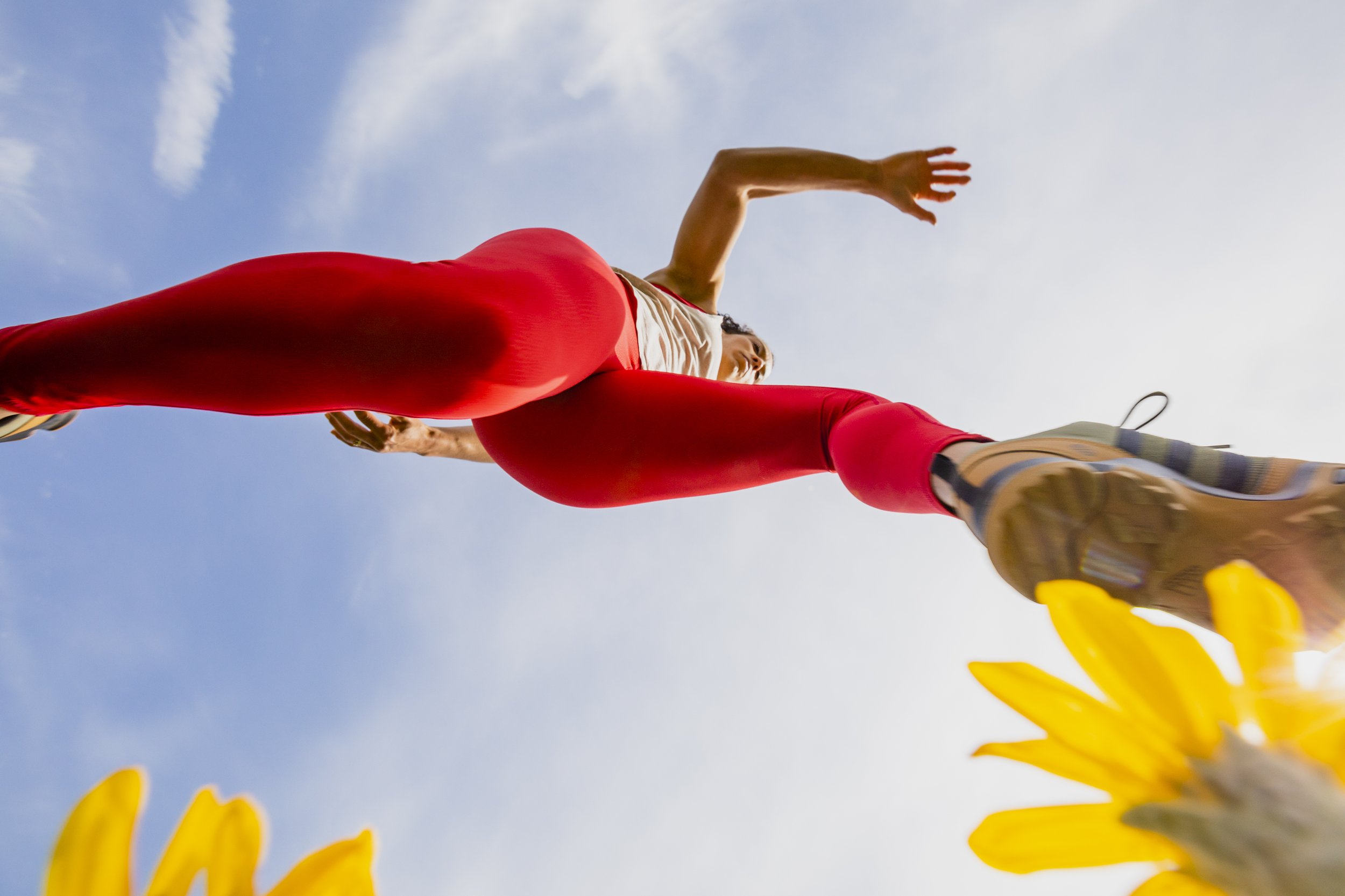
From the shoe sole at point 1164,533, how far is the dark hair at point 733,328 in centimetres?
136

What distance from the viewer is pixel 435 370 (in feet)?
2.42

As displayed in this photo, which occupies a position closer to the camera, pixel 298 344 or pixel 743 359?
pixel 298 344

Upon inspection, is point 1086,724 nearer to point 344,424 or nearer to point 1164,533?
point 1164,533

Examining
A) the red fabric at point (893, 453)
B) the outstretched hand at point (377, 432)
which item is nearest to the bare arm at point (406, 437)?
the outstretched hand at point (377, 432)

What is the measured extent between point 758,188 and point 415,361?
46.6 inches

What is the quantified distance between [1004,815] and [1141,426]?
2.29 feet

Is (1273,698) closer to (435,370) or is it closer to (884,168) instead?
(435,370)

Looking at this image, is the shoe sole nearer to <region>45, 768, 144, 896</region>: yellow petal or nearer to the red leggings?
the red leggings

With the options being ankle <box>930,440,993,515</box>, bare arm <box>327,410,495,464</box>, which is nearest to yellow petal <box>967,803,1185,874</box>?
ankle <box>930,440,993,515</box>

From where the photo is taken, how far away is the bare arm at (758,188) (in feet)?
4.98

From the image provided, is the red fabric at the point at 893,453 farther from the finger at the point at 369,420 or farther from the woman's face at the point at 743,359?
the finger at the point at 369,420

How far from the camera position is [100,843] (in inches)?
9.2

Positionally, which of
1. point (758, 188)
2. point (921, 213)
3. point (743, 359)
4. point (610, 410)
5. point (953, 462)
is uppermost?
point (758, 188)

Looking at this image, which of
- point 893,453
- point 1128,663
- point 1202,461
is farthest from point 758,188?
point 1128,663
